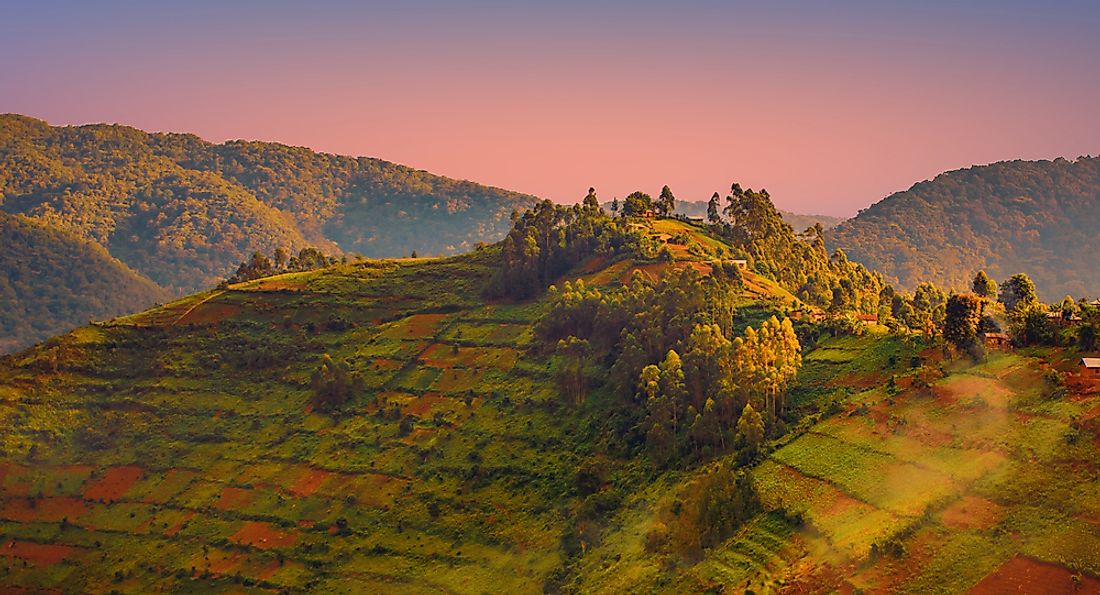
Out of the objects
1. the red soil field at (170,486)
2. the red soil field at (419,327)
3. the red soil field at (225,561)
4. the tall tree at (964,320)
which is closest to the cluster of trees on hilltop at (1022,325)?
the tall tree at (964,320)

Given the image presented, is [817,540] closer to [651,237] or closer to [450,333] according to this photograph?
[450,333]

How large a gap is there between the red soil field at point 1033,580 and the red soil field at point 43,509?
73768 millimetres

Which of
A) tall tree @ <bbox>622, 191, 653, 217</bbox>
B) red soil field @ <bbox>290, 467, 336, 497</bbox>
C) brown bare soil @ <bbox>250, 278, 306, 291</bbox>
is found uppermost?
tall tree @ <bbox>622, 191, 653, 217</bbox>

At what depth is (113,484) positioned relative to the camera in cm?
8519

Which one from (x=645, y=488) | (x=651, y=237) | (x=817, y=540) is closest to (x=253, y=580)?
(x=645, y=488)

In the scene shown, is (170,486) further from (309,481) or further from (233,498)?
(309,481)

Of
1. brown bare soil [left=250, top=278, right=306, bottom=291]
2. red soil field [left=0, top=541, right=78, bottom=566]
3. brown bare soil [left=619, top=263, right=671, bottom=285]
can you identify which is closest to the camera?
red soil field [left=0, top=541, right=78, bottom=566]

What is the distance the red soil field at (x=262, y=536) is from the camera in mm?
71375

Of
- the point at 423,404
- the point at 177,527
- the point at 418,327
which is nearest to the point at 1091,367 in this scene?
the point at 423,404

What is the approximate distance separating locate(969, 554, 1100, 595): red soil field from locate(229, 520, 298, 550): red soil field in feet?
165

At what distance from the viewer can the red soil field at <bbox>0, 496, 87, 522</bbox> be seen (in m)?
82.6

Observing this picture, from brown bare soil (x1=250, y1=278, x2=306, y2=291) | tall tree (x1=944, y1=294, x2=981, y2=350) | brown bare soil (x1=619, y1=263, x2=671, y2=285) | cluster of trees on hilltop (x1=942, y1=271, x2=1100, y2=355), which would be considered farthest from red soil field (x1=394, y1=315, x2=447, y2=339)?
cluster of trees on hilltop (x1=942, y1=271, x2=1100, y2=355)

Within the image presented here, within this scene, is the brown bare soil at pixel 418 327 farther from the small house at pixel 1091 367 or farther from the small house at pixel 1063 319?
the small house at pixel 1091 367

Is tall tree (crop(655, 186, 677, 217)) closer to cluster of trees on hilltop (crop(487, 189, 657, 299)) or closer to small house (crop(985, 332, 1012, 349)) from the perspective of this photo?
cluster of trees on hilltop (crop(487, 189, 657, 299))
